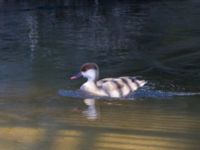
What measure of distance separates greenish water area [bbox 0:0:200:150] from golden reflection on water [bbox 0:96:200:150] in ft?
0.05

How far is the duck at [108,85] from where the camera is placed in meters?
12.8

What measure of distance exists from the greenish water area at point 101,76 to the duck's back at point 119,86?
177 mm

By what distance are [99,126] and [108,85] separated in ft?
9.57

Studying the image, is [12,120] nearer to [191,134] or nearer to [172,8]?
[191,134]

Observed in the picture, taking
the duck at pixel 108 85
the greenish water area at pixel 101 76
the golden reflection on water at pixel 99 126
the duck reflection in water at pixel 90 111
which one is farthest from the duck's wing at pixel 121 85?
the golden reflection on water at pixel 99 126

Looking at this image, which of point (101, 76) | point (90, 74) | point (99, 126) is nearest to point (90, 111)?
point (99, 126)

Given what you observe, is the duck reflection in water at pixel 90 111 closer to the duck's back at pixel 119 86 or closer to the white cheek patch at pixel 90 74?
the duck's back at pixel 119 86

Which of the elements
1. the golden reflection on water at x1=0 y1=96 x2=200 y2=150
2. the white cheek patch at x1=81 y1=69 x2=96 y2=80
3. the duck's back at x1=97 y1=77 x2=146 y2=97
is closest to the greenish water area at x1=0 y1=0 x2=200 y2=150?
the golden reflection on water at x1=0 y1=96 x2=200 y2=150

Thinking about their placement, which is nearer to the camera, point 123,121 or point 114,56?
point 123,121

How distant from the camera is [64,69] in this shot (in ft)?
51.7

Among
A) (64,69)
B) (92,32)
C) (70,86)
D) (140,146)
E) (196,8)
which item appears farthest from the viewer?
(196,8)

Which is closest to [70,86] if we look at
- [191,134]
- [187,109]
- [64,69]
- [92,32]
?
[64,69]

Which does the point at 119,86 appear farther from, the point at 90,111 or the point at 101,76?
the point at 101,76

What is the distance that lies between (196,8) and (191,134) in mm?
A: 22153
